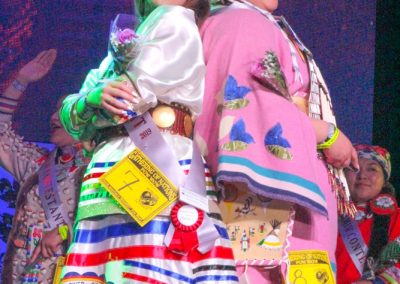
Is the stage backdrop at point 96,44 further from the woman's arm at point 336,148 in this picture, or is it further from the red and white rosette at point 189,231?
the red and white rosette at point 189,231

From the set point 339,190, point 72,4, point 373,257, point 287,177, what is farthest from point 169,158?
point 72,4

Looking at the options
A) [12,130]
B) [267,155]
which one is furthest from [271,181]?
[12,130]

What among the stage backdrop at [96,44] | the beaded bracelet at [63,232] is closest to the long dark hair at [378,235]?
the stage backdrop at [96,44]

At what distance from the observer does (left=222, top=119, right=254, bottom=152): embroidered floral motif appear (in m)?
1.85

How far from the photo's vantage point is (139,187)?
1780 millimetres

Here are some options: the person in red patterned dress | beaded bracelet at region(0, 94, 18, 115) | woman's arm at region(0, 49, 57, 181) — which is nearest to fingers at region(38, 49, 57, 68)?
woman's arm at region(0, 49, 57, 181)

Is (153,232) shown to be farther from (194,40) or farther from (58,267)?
(58,267)

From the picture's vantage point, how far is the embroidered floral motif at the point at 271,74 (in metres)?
1.90

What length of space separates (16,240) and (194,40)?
1.85 meters

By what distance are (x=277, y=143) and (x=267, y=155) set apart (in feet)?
0.11

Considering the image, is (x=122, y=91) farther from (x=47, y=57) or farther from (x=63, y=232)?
(x=47, y=57)

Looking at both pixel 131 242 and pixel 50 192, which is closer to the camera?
pixel 131 242

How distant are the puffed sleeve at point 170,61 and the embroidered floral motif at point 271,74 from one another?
0.13m

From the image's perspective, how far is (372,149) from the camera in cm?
352
